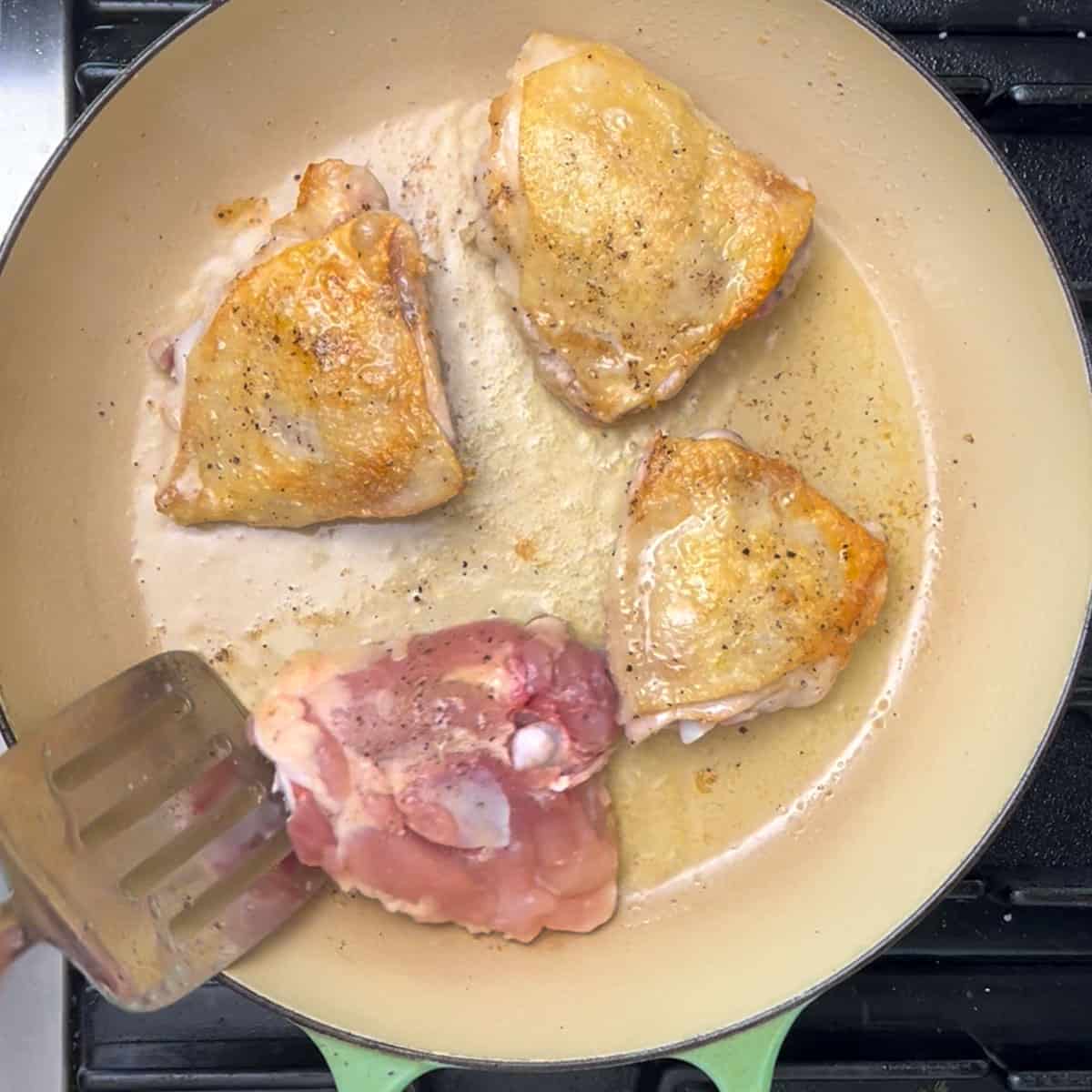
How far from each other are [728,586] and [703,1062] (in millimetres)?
531

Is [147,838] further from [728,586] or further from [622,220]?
[622,220]

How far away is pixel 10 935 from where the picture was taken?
3.26 ft

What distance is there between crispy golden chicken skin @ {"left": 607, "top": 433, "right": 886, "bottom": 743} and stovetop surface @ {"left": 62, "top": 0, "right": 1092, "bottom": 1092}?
313 millimetres

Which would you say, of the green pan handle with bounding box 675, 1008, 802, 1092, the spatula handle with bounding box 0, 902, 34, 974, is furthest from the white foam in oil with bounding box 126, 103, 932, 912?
the spatula handle with bounding box 0, 902, 34, 974

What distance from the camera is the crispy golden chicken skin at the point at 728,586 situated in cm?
116

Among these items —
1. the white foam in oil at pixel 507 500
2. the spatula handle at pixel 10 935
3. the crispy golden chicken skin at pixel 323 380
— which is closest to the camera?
the spatula handle at pixel 10 935

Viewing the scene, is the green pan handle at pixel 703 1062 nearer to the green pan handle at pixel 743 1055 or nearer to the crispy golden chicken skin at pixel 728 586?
the green pan handle at pixel 743 1055

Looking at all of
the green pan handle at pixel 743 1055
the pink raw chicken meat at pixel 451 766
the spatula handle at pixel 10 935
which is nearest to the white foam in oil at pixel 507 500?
the pink raw chicken meat at pixel 451 766

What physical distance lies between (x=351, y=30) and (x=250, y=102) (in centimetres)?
14

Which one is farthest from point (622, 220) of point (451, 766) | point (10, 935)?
point (10, 935)

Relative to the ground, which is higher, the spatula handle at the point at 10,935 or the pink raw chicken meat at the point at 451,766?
the spatula handle at the point at 10,935

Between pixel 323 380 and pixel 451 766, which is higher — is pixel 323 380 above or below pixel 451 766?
above

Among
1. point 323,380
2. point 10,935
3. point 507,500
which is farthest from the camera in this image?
point 507,500

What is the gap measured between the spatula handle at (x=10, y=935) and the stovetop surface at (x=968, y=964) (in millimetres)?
325
